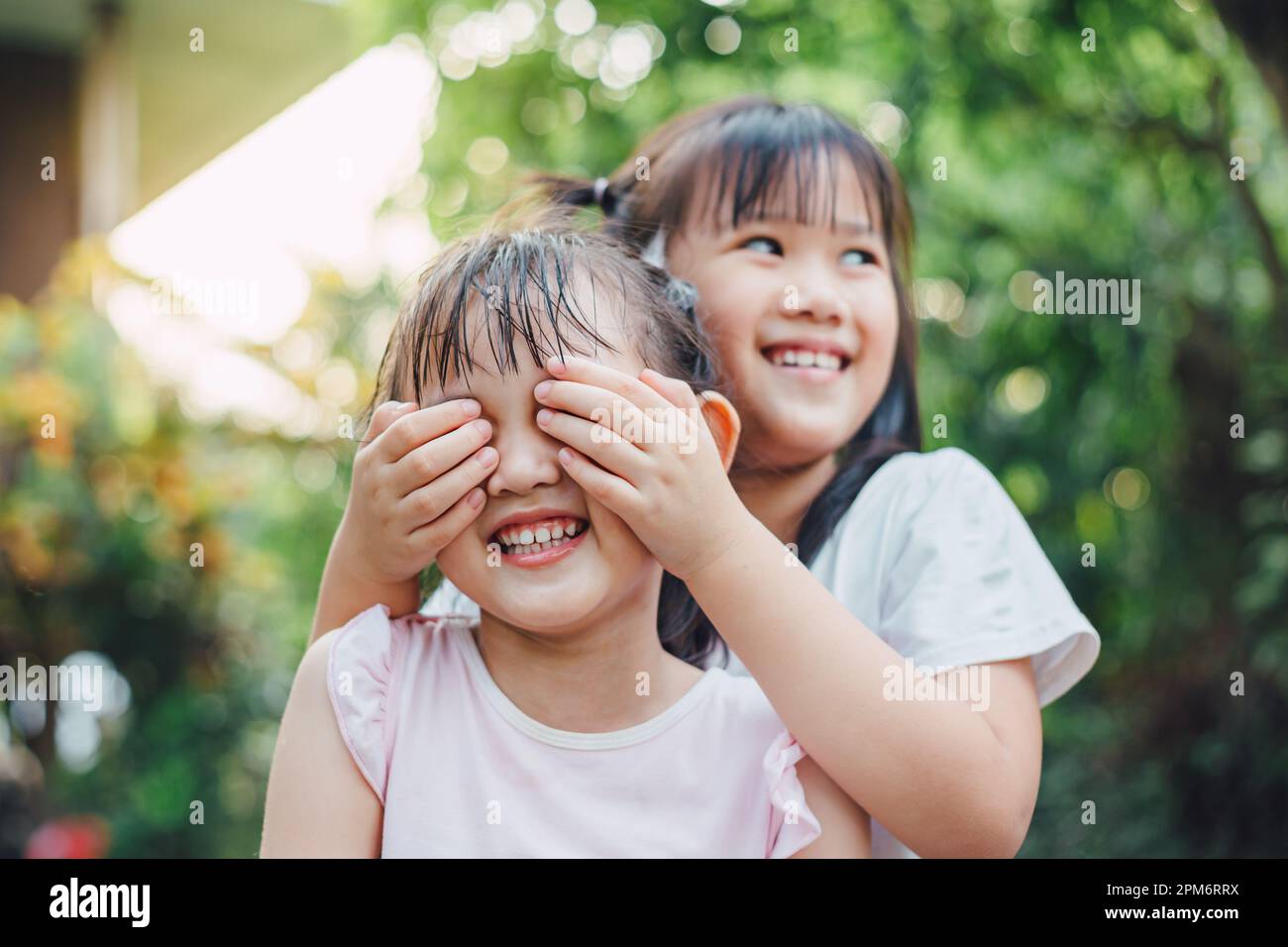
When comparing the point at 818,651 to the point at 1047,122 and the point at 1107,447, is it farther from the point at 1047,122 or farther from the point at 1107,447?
the point at 1107,447

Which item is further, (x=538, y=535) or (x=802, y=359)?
(x=802, y=359)

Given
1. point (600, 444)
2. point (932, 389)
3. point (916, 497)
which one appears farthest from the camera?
point (932, 389)

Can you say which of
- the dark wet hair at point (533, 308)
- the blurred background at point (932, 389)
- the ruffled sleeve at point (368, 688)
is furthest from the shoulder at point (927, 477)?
the blurred background at point (932, 389)

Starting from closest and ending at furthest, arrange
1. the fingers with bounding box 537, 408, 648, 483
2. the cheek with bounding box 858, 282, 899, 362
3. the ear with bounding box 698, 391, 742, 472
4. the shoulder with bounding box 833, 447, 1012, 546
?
the fingers with bounding box 537, 408, 648, 483
the ear with bounding box 698, 391, 742, 472
the shoulder with bounding box 833, 447, 1012, 546
the cheek with bounding box 858, 282, 899, 362

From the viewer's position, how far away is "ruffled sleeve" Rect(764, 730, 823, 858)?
3.61 feet

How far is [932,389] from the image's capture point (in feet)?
14.9

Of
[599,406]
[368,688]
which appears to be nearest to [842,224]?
[599,406]

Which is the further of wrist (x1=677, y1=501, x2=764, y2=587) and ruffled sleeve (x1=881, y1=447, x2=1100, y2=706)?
ruffled sleeve (x1=881, y1=447, x2=1100, y2=706)

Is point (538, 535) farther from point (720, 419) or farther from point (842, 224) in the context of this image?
point (842, 224)

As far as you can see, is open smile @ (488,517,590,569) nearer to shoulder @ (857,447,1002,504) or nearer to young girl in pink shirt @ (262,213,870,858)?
young girl in pink shirt @ (262,213,870,858)

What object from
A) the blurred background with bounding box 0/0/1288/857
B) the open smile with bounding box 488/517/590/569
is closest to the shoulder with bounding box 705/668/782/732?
the open smile with bounding box 488/517/590/569

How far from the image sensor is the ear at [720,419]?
3.92ft

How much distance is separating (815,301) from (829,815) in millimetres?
599

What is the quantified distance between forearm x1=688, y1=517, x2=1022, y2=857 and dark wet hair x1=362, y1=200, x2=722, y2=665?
0.25 metres
